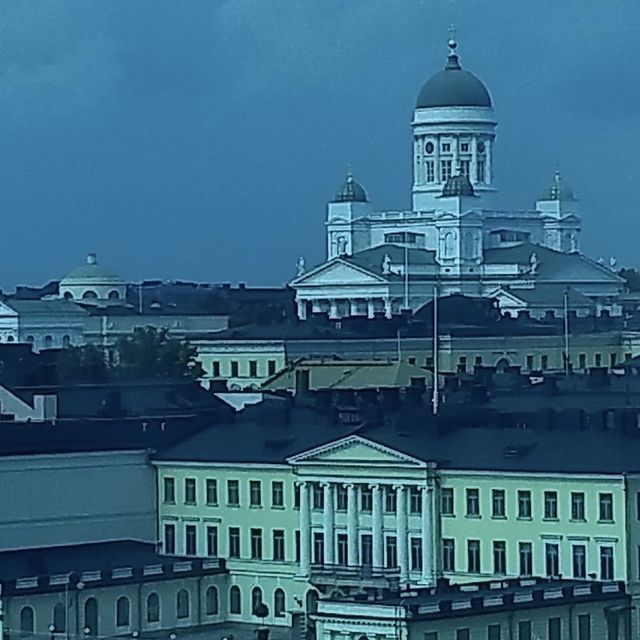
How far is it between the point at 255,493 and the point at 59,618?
8.27m

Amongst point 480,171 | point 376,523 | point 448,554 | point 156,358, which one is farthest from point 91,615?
point 480,171

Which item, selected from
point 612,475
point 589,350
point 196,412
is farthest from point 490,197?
point 612,475

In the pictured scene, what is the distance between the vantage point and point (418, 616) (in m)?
48.4

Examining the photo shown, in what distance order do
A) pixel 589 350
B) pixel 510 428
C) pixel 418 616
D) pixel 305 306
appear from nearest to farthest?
pixel 418 616 → pixel 510 428 → pixel 589 350 → pixel 305 306

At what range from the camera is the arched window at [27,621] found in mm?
54625

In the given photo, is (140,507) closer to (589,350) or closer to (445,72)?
(589,350)

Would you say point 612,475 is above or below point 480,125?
below

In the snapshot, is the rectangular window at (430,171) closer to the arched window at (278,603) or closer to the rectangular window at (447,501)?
the arched window at (278,603)

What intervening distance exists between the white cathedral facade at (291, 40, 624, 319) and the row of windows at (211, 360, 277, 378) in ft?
98.2

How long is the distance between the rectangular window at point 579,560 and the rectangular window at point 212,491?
9.62 metres

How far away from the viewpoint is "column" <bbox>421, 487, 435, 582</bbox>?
59281 mm

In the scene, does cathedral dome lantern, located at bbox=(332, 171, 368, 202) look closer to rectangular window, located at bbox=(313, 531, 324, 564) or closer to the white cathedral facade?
the white cathedral facade

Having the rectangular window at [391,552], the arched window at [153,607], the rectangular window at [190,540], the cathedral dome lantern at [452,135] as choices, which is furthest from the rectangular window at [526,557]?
the cathedral dome lantern at [452,135]

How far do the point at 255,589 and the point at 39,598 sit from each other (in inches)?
299
